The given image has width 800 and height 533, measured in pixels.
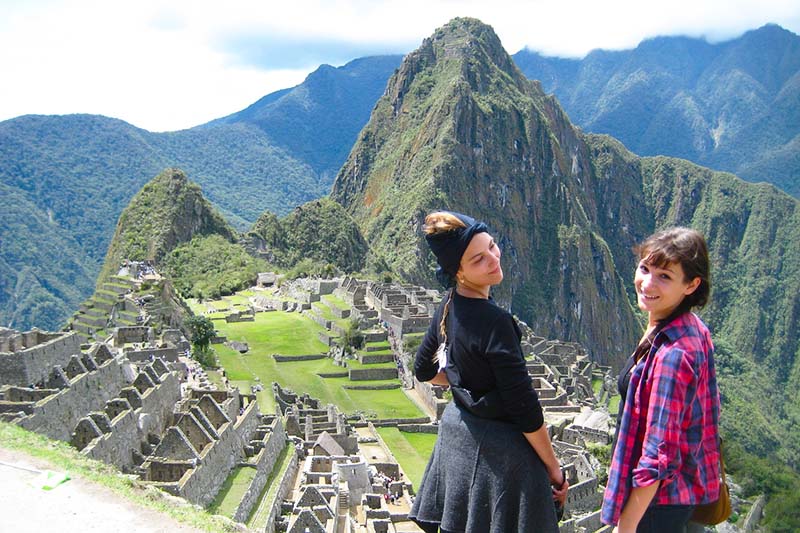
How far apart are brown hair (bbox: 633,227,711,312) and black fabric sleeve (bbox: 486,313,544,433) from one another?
1.17 metres

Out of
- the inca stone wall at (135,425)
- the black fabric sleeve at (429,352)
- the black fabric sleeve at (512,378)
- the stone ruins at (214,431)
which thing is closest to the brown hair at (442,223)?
the black fabric sleeve at (429,352)

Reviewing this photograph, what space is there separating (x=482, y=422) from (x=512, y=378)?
17.5 inches

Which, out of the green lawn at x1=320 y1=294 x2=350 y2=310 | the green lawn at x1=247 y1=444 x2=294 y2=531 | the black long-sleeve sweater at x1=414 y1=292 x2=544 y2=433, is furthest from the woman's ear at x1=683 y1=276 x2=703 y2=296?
the green lawn at x1=320 y1=294 x2=350 y2=310

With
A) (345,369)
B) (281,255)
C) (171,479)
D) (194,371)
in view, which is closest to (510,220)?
(281,255)

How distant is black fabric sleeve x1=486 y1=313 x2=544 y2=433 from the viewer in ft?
16.2

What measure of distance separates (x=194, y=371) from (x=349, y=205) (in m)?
137

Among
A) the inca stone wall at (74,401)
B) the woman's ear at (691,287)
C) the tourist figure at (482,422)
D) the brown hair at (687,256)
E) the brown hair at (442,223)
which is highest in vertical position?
the brown hair at (442,223)

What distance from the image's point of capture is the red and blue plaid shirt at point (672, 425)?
15.4 ft

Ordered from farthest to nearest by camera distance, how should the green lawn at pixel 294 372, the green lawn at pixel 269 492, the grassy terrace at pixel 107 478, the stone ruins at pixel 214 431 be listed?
the green lawn at pixel 294 372
the green lawn at pixel 269 492
the stone ruins at pixel 214 431
the grassy terrace at pixel 107 478

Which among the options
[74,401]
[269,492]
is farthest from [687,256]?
[269,492]

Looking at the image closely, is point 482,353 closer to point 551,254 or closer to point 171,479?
point 171,479

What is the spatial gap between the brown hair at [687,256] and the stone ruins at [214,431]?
11395 millimetres

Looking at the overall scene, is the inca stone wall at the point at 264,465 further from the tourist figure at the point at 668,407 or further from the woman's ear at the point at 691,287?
the woman's ear at the point at 691,287

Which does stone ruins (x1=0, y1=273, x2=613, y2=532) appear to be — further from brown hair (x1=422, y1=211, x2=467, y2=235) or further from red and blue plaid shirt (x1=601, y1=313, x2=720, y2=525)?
red and blue plaid shirt (x1=601, y1=313, x2=720, y2=525)
